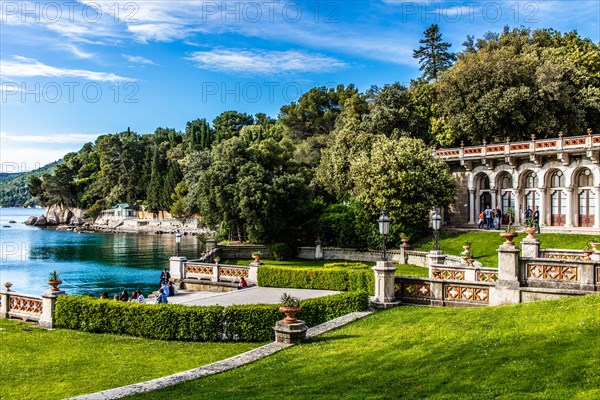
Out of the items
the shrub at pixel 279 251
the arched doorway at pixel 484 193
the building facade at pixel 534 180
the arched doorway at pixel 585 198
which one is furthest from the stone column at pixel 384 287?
the arched doorway at pixel 484 193

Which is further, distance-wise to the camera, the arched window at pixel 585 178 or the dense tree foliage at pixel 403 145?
the dense tree foliage at pixel 403 145

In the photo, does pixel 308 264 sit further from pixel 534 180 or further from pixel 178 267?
pixel 534 180

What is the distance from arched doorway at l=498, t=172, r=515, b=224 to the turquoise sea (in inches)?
1139

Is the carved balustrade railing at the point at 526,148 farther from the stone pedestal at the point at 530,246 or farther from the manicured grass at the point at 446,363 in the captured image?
the manicured grass at the point at 446,363

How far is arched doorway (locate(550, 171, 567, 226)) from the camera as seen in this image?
41.3m

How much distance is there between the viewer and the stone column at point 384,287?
60.7ft

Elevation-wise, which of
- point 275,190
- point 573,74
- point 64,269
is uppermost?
point 573,74

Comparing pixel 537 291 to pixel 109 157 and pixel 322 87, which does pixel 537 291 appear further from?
pixel 109 157

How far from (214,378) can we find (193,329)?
245 inches

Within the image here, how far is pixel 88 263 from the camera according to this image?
5509cm

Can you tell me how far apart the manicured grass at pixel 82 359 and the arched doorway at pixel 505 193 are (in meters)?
34.7

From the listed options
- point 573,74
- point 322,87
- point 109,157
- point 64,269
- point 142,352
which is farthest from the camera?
point 109,157

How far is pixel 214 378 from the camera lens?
11266mm

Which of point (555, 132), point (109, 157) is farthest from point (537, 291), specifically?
point (109, 157)
